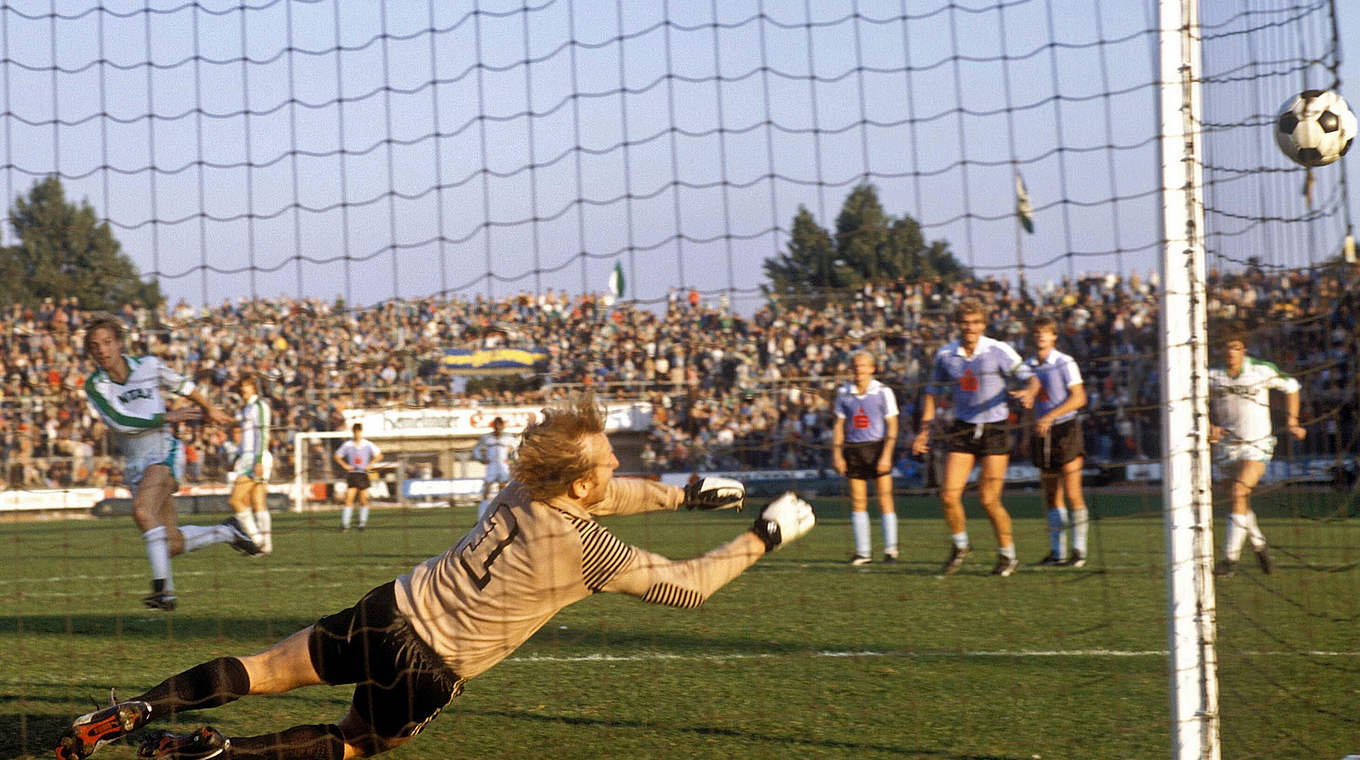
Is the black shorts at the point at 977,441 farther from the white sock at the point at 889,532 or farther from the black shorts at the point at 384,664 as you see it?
the black shorts at the point at 384,664

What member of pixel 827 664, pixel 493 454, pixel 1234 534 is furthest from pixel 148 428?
pixel 493 454

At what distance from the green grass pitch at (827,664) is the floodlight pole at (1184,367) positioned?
51cm

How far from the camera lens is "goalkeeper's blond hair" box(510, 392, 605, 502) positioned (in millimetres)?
3211

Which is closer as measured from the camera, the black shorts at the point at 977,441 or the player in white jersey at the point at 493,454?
the black shorts at the point at 977,441

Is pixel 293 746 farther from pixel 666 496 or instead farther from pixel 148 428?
pixel 148 428

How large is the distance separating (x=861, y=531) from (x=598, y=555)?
6.92 m

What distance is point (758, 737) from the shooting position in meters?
4.29

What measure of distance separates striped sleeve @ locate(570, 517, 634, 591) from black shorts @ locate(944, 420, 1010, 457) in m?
5.17

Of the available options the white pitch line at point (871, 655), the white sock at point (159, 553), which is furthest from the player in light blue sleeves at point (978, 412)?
the white sock at point (159, 553)

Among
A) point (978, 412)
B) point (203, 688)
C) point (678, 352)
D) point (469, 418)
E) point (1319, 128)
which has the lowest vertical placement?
point (203, 688)

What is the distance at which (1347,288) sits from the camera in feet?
21.9

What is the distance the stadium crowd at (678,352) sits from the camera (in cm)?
572

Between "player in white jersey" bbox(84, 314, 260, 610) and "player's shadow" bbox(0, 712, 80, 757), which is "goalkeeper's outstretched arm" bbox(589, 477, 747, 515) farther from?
"player in white jersey" bbox(84, 314, 260, 610)

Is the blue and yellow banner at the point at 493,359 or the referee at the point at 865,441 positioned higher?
the blue and yellow banner at the point at 493,359
